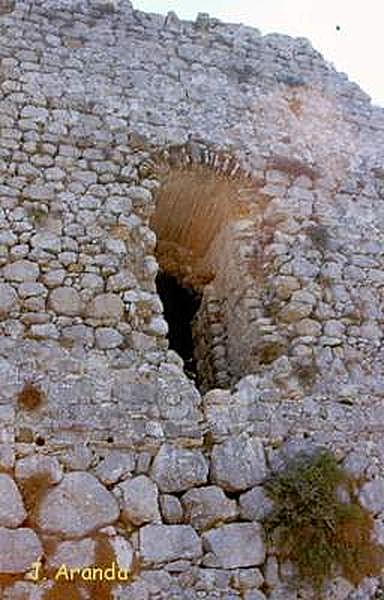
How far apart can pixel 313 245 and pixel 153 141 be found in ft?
5.12

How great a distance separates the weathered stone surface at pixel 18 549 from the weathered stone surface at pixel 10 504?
50 millimetres

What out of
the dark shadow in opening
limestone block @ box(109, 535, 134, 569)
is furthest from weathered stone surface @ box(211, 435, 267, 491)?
the dark shadow in opening

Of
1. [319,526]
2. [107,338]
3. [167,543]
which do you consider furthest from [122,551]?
[107,338]

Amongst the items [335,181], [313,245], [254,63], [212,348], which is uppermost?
[254,63]

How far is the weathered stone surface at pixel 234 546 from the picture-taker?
4688mm

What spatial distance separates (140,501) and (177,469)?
329 millimetres

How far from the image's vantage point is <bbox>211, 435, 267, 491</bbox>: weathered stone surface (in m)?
4.97

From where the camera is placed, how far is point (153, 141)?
626 cm

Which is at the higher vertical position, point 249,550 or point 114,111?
point 114,111

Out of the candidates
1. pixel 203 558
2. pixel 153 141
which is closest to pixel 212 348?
pixel 153 141

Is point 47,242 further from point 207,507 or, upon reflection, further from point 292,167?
point 292,167

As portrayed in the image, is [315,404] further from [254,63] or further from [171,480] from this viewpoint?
[254,63]

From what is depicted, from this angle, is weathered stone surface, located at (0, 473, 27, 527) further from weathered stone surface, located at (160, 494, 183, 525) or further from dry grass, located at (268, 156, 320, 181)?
dry grass, located at (268, 156, 320, 181)

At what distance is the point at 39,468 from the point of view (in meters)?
4.62
